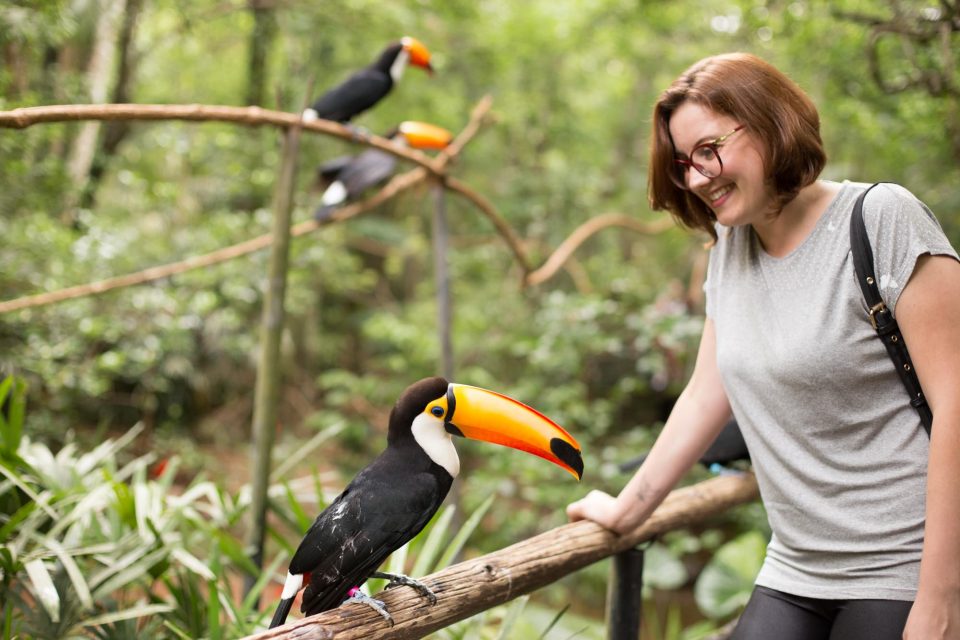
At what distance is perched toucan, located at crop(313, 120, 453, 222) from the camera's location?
9.04ft

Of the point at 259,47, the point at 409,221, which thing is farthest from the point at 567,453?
the point at 409,221

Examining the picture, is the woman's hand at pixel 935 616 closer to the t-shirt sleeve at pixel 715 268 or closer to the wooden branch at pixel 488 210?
the t-shirt sleeve at pixel 715 268

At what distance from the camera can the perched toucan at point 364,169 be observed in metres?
2.75

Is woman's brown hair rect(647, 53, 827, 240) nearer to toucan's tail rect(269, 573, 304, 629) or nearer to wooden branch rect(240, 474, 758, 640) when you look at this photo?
wooden branch rect(240, 474, 758, 640)

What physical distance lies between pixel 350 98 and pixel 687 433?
2061mm

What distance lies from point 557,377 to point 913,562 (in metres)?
3.96

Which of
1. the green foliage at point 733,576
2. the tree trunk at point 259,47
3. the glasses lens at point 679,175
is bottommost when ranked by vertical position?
the green foliage at point 733,576

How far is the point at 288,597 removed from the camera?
116 cm

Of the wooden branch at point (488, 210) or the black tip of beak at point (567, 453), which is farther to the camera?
the wooden branch at point (488, 210)

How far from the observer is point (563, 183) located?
558cm

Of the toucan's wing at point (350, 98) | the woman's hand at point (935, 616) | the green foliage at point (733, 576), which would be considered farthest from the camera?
the green foliage at point (733, 576)

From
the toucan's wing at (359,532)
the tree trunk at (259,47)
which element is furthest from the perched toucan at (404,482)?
the tree trunk at (259,47)

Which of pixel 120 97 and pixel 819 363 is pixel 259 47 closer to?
pixel 120 97

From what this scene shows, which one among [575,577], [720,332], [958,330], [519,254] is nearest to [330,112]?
[519,254]
